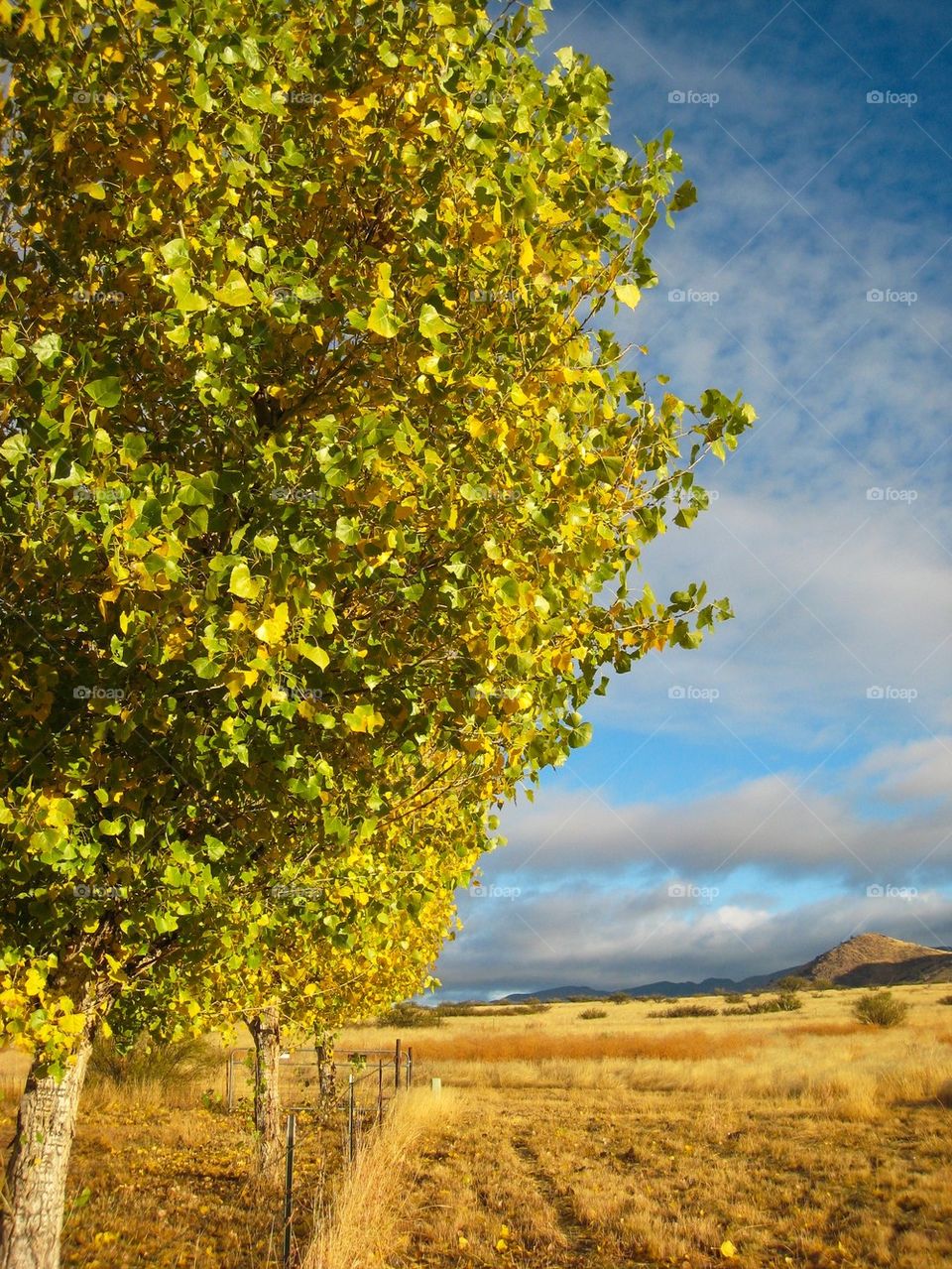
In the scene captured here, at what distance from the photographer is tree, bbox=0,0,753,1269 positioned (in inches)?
138

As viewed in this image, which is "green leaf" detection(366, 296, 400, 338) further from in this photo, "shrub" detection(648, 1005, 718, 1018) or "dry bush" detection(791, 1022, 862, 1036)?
"shrub" detection(648, 1005, 718, 1018)

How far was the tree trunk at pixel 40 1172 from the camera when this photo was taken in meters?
5.54

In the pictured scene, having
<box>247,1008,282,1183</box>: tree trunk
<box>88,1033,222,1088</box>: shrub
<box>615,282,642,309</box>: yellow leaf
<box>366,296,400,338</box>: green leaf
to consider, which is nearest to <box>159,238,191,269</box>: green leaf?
<box>366,296,400,338</box>: green leaf

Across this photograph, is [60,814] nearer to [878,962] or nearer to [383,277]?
[383,277]

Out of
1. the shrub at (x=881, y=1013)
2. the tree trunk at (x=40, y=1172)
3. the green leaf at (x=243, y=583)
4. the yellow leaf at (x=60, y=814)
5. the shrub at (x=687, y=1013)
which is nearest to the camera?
the green leaf at (x=243, y=583)

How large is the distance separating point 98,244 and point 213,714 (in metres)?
2.64

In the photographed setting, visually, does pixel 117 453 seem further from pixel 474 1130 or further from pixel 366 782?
pixel 474 1130

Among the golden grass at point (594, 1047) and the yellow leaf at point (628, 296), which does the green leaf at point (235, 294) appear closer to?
the yellow leaf at point (628, 296)

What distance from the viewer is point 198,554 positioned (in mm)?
4957

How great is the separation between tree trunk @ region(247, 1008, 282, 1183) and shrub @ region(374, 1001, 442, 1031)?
51685 millimetres

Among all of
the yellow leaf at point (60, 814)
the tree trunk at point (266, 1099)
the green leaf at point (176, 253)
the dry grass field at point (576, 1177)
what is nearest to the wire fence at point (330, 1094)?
the tree trunk at point (266, 1099)

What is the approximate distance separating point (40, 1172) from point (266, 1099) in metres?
9.17

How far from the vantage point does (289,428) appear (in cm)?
498

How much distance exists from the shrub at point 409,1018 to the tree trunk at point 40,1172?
201 ft
